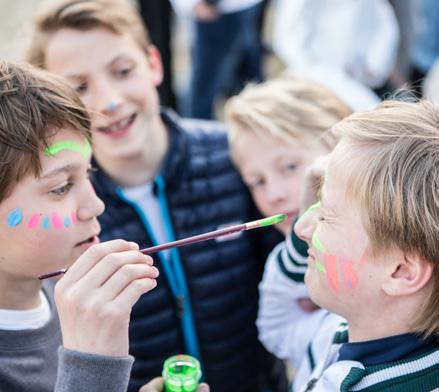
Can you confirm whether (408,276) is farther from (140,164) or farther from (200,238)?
(140,164)

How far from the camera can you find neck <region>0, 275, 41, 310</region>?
1402 mm

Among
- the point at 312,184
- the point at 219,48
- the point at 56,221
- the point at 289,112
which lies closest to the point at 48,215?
the point at 56,221

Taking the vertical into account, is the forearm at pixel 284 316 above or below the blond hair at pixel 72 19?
below

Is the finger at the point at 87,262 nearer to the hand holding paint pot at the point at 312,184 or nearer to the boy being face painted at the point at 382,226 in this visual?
the boy being face painted at the point at 382,226

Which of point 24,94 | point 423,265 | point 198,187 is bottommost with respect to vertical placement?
point 198,187

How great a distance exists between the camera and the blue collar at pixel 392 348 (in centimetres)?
124

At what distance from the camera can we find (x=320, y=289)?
4.42 feet

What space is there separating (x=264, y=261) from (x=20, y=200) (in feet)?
3.25

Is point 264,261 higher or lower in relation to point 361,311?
lower

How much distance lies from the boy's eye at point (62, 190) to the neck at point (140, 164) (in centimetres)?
59

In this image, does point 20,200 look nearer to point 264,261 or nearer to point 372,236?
point 372,236

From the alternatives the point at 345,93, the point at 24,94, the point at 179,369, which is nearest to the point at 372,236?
the point at 179,369

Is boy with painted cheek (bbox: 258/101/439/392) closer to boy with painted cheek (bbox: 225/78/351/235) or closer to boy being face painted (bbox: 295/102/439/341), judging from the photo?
boy being face painted (bbox: 295/102/439/341)

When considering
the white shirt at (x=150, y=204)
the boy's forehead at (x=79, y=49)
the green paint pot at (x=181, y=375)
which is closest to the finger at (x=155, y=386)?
the green paint pot at (x=181, y=375)
